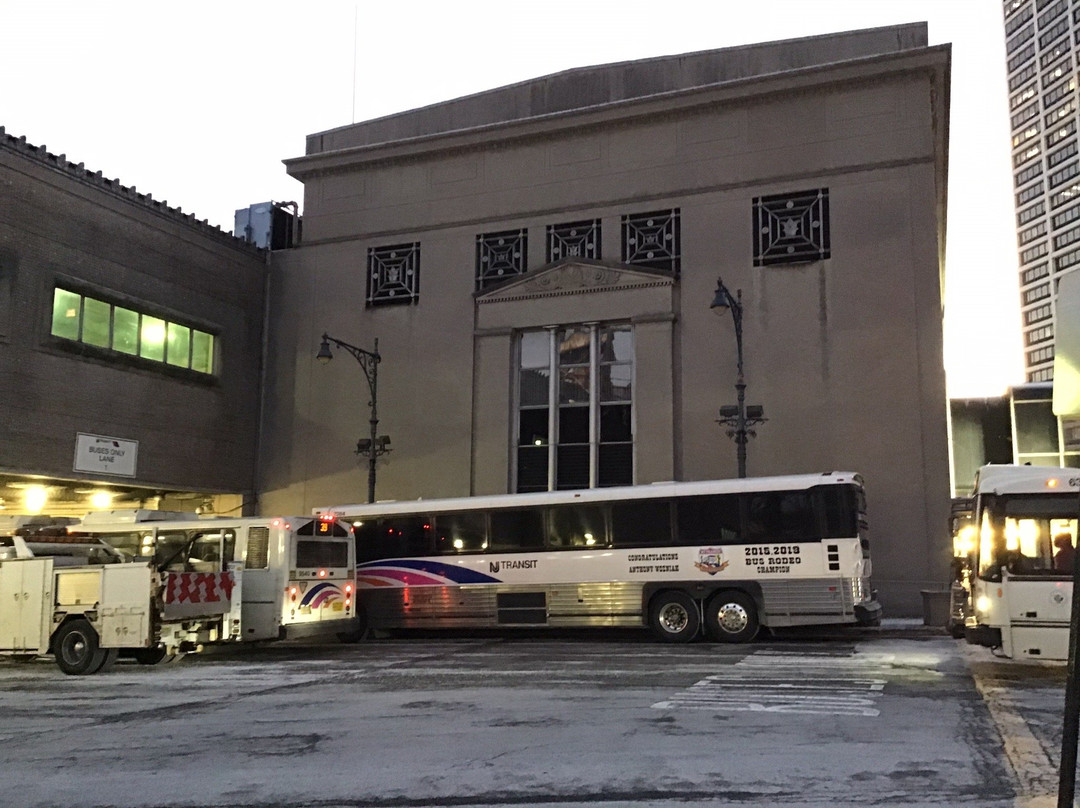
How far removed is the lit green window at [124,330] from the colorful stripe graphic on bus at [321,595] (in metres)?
12.8

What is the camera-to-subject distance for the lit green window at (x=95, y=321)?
87.2 feet

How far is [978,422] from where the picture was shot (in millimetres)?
36812

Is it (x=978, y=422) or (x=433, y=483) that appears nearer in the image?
(x=433, y=483)

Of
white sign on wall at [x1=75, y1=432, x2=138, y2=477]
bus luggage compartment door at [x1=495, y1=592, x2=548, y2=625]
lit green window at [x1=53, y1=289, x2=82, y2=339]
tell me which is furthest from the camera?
white sign on wall at [x1=75, y1=432, x2=138, y2=477]

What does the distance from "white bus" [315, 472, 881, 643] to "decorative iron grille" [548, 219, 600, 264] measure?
36.9 ft

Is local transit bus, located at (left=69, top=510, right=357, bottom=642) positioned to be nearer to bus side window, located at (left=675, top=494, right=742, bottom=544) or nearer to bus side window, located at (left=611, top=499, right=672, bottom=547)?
bus side window, located at (left=611, top=499, right=672, bottom=547)

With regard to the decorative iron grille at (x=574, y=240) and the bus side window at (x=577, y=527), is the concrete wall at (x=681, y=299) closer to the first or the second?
the decorative iron grille at (x=574, y=240)

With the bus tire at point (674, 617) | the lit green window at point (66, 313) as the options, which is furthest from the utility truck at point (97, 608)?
the lit green window at point (66, 313)

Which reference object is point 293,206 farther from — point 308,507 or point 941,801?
point 941,801

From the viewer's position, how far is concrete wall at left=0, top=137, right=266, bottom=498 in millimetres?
24734

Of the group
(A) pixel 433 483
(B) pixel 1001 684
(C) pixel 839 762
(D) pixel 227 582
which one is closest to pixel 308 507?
(A) pixel 433 483

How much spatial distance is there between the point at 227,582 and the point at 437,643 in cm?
535

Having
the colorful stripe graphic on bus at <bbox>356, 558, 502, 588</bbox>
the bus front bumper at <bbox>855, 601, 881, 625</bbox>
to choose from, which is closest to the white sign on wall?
the colorful stripe graphic on bus at <bbox>356, 558, 502, 588</bbox>

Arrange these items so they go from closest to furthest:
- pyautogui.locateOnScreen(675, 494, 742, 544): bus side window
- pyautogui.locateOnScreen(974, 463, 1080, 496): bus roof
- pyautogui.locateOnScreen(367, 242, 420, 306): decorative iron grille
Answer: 1. pyautogui.locateOnScreen(974, 463, 1080, 496): bus roof
2. pyautogui.locateOnScreen(675, 494, 742, 544): bus side window
3. pyautogui.locateOnScreen(367, 242, 420, 306): decorative iron grille
